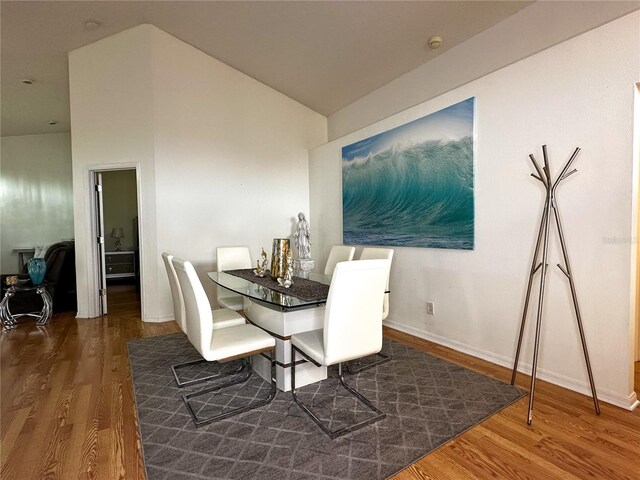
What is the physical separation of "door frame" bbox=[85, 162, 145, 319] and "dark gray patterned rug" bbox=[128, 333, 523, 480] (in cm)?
205

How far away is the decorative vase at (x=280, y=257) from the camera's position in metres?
2.94

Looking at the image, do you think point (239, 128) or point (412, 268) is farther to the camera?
point (239, 128)

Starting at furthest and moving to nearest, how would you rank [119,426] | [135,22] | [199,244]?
1. [199,244]
2. [135,22]
3. [119,426]

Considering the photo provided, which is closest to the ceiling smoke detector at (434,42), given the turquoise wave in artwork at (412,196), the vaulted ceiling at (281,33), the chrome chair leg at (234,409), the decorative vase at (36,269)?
the vaulted ceiling at (281,33)

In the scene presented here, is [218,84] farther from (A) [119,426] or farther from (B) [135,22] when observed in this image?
(A) [119,426]

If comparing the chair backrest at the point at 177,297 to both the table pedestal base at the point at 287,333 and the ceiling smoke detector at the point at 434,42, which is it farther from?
the ceiling smoke detector at the point at 434,42

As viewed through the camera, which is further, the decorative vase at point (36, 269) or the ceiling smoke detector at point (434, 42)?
the decorative vase at point (36, 269)

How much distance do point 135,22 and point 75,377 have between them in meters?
4.01

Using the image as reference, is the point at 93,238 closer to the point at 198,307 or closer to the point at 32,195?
the point at 198,307

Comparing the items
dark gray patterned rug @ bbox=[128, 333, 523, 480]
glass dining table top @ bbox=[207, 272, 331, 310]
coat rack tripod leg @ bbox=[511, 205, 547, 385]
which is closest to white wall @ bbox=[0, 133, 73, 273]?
glass dining table top @ bbox=[207, 272, 331, 310]

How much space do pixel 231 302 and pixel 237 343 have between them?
1.33 meters

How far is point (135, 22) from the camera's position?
13.6 ft

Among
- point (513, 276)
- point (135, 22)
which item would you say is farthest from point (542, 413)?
point (135, 22)

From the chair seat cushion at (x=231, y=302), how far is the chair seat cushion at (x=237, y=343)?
3.05ft
